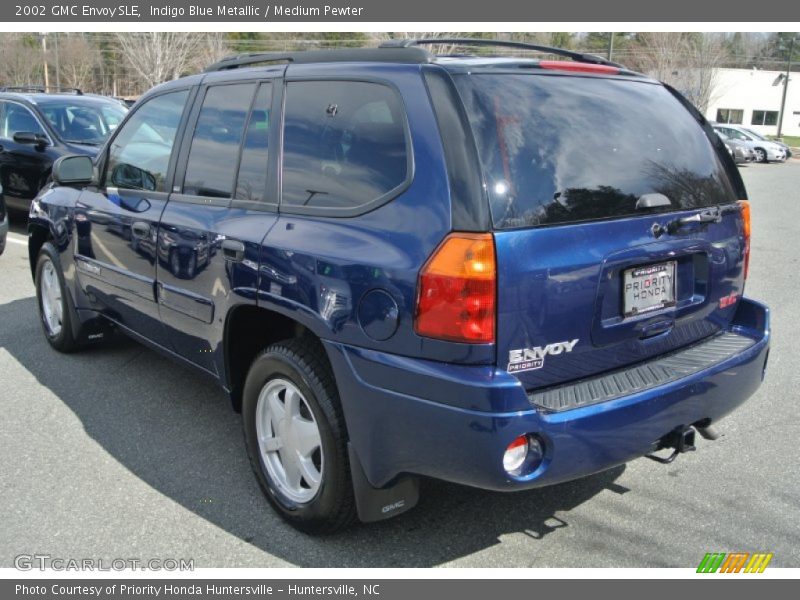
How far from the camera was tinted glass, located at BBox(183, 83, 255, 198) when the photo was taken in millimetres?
3576

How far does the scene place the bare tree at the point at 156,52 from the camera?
34500 millimetres

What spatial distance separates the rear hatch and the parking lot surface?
80cm

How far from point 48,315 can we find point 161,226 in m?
2.26

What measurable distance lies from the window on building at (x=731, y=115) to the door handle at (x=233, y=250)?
6888 centimetres

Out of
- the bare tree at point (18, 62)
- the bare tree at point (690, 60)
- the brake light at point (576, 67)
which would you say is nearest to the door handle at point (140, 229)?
the brake light at point (576, 67)

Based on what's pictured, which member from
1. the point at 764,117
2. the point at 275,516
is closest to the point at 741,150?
the point at 275,516

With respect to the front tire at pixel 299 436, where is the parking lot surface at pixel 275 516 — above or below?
below

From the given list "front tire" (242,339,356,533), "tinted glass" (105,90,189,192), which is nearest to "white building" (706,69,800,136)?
"tinted glass" (105,90,189,192)

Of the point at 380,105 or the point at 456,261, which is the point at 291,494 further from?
the point at 380,105

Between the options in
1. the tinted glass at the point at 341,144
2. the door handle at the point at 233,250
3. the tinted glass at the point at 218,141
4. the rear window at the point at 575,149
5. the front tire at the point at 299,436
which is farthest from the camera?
the tinted glass at the point at 218,141

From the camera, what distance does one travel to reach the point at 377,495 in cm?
286

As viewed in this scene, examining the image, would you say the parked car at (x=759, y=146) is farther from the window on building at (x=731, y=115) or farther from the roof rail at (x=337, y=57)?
the window on building at (x=731, y=115)

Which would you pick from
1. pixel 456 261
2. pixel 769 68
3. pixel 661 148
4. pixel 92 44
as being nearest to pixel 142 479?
pixel 456 261

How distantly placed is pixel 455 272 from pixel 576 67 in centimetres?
118
